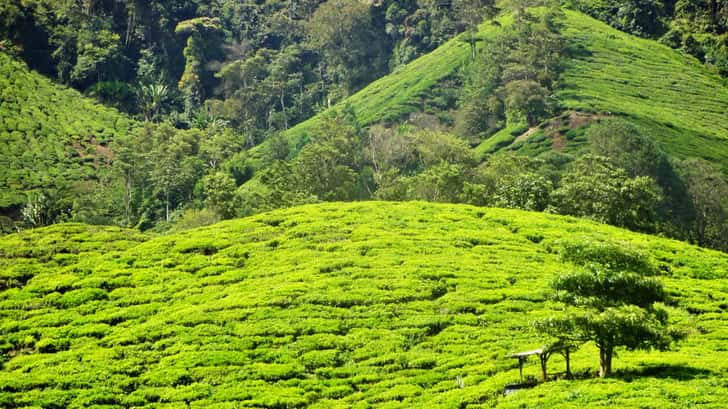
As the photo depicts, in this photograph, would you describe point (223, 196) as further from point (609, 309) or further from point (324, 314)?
point (609, 309)

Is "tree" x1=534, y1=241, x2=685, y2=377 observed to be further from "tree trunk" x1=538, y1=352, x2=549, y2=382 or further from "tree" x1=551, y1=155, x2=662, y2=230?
"tree" x1=551, y1=155, x2=662, y2=230

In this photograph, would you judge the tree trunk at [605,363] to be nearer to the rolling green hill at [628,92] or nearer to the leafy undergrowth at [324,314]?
the leafy undergrowth at [324,314]

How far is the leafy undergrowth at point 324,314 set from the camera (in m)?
39.2

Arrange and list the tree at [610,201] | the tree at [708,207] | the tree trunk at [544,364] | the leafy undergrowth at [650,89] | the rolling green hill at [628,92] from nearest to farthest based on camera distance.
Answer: the tree trunk at [544,364], the tree at [610,201], the tree at [708,207], the leafy undergrowth at [650,89], the rolling green hill at [628,92]

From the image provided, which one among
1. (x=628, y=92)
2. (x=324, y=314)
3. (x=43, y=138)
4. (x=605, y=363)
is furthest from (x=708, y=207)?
(x=43, y=138)

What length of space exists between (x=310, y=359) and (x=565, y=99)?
12197cm

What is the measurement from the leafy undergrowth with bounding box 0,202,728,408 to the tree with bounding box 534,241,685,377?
189 cm

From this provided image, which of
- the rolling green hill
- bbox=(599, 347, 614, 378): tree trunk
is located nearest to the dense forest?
the rolling green hill

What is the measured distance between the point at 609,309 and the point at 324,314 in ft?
70.4

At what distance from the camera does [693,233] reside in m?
108

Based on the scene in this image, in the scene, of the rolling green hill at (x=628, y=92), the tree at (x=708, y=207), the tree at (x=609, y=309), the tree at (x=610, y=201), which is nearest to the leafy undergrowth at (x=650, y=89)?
the rolling green hill at (x=628, y=92)

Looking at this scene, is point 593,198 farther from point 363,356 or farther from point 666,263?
point 363,356

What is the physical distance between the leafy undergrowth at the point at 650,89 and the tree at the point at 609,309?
102268mm

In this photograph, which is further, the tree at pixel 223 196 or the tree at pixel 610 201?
the tree at pixel 223 196
